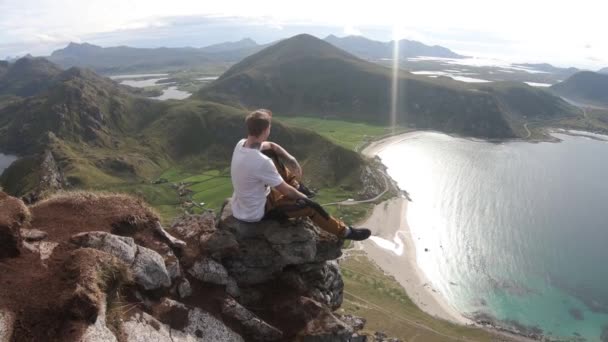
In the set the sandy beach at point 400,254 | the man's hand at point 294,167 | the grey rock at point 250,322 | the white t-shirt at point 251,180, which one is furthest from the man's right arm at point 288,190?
the sandy beach at point 400,254

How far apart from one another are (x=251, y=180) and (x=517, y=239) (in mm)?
112787

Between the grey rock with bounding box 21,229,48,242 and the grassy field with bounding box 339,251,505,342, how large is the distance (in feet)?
134

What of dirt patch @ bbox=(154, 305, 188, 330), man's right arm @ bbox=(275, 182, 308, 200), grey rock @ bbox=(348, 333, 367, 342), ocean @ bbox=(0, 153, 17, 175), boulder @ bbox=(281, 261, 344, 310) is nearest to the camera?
dirt patch @ bbox=(154, 305, 188, 330)

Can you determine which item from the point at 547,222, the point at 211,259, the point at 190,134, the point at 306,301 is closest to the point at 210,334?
the point at 211,259

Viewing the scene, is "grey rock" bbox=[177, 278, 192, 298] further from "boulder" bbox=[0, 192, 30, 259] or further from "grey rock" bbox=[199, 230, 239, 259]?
"boulder" bbox=[0, 192, 30, 259]

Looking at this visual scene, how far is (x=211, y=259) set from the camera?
49.9 feet

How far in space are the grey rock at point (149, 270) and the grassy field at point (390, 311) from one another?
38576mm

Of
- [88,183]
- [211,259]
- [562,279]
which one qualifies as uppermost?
[211,259]

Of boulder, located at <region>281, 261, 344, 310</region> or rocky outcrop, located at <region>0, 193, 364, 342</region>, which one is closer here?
rocky outcrop, located at <region>0, 193, 364, 342</region>

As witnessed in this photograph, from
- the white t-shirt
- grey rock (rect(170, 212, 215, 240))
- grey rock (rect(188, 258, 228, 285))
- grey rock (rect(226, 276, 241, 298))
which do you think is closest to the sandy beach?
grey rock (rect(170, 212, 215, 240))

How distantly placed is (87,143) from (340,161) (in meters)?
119

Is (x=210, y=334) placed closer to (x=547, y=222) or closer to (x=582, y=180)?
(x=547, y=222)

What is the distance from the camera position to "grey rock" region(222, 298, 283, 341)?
14.0 meters

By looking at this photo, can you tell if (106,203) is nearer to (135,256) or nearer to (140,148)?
(135,256)
